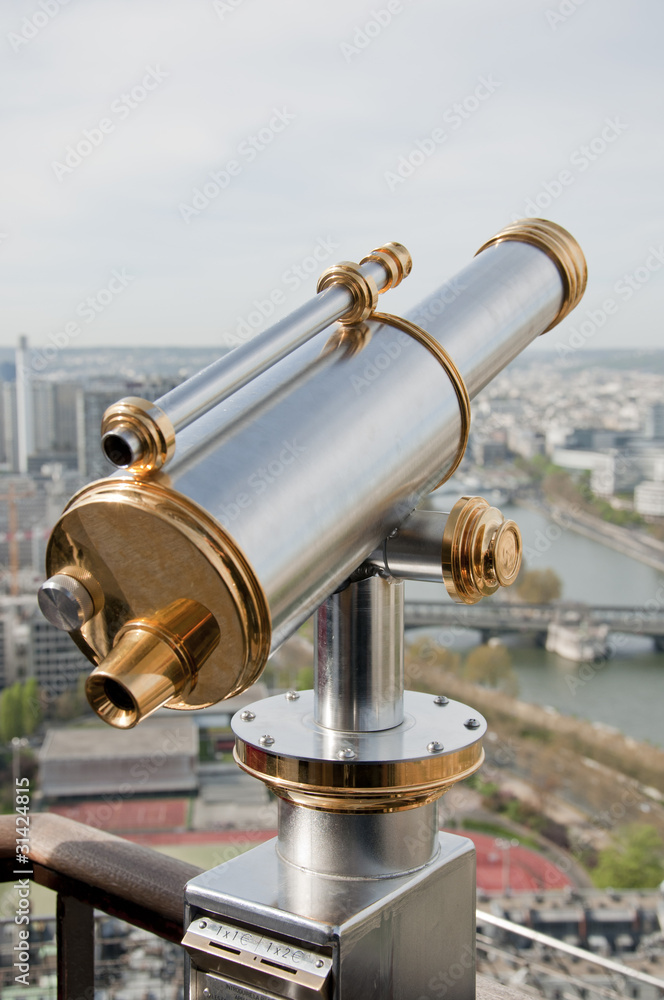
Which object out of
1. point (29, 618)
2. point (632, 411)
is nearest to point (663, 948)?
point (632, 411)

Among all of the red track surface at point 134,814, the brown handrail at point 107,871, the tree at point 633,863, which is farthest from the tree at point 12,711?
the brown handrail at point 107,871

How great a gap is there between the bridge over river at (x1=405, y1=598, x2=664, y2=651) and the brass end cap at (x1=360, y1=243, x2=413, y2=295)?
12.9 metres

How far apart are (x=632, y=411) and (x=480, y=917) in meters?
13.8

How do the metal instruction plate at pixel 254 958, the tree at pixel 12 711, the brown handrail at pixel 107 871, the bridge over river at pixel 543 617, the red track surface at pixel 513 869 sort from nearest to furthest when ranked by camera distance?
the metal instruction plate at pixel 254 958 < the brown handrail at pixel 107 871 < the tree at pixel 12 711 < the red track surface at pixel 513 869 < the bridge over river at pixel 543 617

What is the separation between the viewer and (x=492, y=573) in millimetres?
649

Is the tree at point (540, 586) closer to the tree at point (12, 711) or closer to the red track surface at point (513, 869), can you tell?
the red track surface at point (513, 869)

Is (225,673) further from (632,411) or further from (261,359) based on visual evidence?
(632,411)

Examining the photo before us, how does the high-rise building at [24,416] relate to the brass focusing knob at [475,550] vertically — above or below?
above

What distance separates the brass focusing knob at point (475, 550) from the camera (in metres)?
0.64

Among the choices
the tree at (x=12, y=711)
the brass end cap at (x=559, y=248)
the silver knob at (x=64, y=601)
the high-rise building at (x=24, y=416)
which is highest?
the high-rise building at (x=24, y=416)

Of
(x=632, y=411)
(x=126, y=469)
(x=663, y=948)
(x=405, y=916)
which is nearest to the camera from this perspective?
(x=126, y=469)

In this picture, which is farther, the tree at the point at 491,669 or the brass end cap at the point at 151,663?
the tree at the point at 491,669

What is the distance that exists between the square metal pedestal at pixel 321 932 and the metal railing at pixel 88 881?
0.76 feet

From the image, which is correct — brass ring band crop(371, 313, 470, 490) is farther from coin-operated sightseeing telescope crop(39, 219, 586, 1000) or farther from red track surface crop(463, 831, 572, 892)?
red track surface crop(463, 831, 572, 892)
